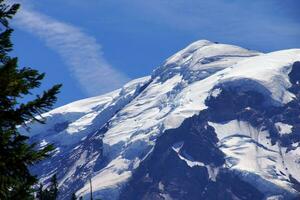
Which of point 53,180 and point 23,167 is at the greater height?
point 53,180

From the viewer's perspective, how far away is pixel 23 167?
43.7 ft

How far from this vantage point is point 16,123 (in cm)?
1373

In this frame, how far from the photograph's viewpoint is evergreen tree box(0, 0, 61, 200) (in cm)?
1309

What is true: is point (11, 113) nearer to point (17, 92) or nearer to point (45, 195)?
point (17, 92)

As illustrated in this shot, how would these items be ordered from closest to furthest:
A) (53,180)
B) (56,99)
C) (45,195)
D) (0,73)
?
1. (0,73)
2. (56,99)
3. (45,195)
4. (53,180)

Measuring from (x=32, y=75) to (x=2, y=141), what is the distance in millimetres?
1587

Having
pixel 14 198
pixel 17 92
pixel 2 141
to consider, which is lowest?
pixel 14 198

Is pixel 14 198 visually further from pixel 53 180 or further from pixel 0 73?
pixel 53 180

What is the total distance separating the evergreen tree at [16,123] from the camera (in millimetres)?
13094

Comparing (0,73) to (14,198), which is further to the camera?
(14,198)

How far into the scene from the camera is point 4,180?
42.4 ft

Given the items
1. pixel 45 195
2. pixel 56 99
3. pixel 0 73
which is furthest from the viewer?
pixel 45 195

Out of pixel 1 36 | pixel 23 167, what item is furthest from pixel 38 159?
pixel 1 36

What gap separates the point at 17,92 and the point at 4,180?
5.55 ft
